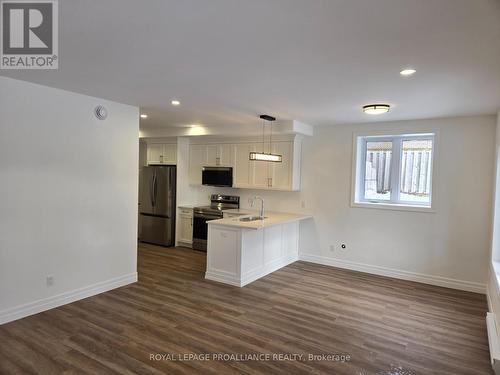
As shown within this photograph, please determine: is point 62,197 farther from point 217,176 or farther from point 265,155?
point 217,176

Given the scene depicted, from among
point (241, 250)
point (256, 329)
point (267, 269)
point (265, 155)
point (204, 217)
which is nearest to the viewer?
point (256, 329)

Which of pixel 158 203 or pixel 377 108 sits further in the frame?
pixel 158 203

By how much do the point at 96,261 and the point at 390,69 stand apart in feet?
12.9

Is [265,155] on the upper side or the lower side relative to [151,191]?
upper

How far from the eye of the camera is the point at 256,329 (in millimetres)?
3377

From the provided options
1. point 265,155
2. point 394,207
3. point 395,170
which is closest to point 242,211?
point 265,155

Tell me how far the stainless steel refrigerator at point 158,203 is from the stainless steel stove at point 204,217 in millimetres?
581

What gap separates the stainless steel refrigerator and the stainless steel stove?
1.91 ft

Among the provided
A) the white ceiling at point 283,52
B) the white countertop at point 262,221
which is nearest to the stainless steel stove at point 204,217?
the white countertop at point 262,221

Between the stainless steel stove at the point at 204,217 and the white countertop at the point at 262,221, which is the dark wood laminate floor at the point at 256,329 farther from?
the stainless steel stove at the point at 204,217

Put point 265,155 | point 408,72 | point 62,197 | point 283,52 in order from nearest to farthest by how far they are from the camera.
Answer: point 283,52, point 408,72, point 62,197, point 265,155

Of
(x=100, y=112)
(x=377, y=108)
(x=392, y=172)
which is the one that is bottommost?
(x=392, y=172)

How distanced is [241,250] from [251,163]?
217cm

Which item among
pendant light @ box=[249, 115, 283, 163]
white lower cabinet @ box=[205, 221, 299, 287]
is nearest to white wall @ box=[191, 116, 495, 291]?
pendant light @ box=[249, 115, 283, 163]
